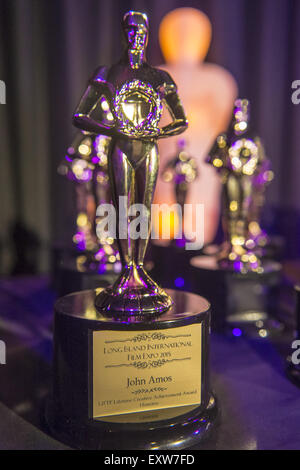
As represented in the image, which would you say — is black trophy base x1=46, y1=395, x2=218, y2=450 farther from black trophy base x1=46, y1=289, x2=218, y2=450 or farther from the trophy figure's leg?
the trophy figure's leg

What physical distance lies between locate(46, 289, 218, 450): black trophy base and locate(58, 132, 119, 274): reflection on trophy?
2.88 feet

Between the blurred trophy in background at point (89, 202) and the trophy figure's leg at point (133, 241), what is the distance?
0.66 meters

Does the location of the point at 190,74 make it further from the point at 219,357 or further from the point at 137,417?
the point at 137,417

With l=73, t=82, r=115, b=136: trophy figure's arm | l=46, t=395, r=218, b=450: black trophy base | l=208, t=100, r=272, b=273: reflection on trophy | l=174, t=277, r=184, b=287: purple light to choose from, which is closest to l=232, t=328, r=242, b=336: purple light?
l=208, t=100, r=272, b=273: reflection on trophy

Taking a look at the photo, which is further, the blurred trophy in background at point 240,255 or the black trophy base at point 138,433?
the blurred trophy in background at point 240,255

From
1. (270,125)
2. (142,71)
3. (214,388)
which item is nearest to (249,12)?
(270,125)

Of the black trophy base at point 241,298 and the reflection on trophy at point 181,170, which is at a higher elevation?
the reflection on trophy at point 181,170

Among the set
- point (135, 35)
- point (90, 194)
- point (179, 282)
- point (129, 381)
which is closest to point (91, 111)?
point (135, 35)

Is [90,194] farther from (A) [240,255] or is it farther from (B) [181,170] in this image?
(A) [240,255]

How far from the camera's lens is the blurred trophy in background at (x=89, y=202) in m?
2.13

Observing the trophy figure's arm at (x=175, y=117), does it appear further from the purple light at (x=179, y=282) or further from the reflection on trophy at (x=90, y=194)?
the purple light at (x=179, y=282)

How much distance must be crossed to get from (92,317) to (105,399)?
0.70ft

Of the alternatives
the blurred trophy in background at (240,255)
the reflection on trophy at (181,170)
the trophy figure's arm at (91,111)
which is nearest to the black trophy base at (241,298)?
the blurred trophy in background at (240,255)

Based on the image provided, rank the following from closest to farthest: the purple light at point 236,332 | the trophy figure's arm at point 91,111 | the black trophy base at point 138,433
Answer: the black trophy base at point 138,433
the trophy figure's arm at point 91,111
the purple light at point 236,332
